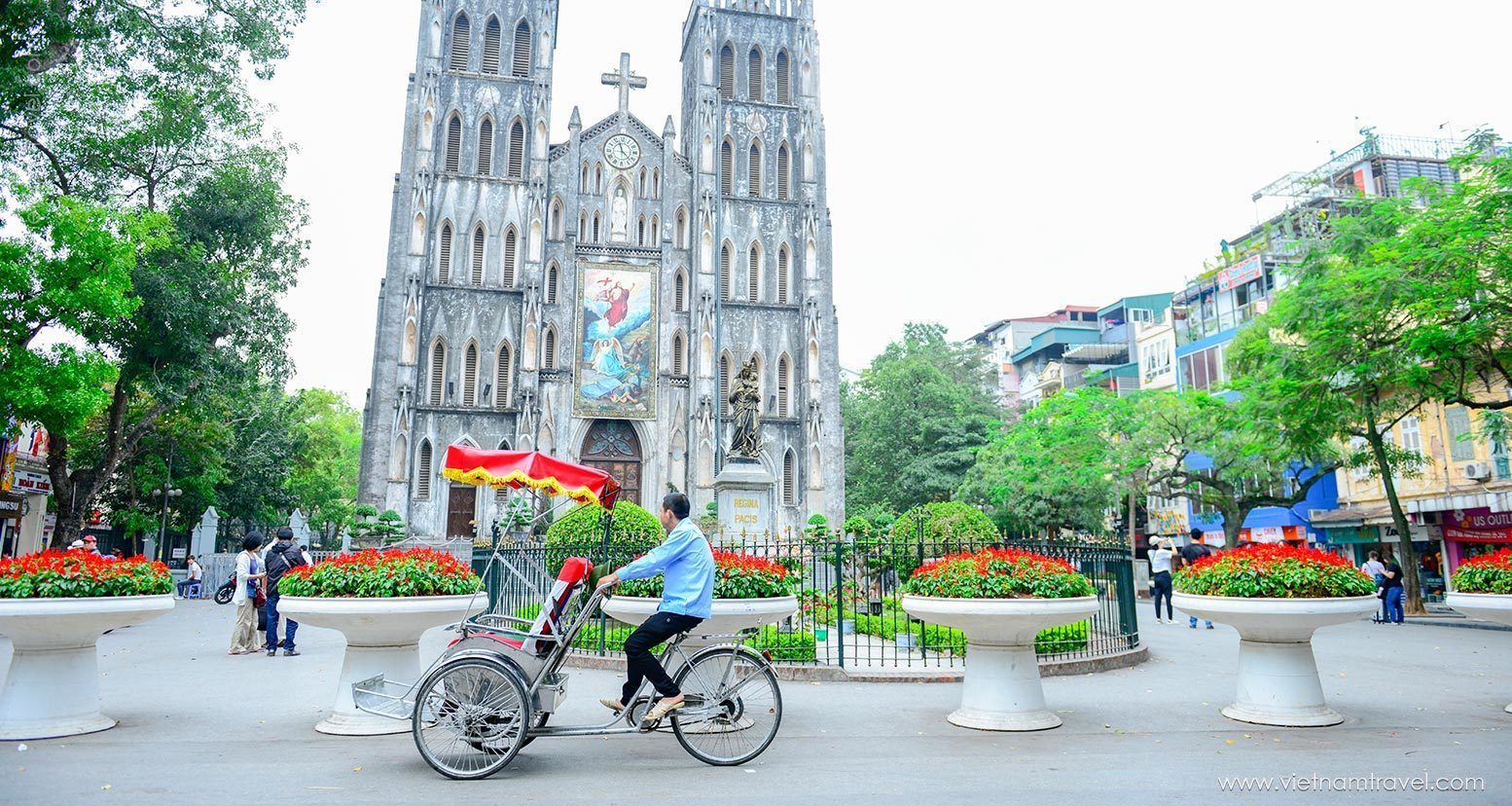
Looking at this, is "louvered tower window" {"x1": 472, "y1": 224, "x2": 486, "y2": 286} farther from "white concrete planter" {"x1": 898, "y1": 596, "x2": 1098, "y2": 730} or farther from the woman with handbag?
"white concrete planter" {"x1": 898, "y1": 596, "x2": 1098, "y2": 730}

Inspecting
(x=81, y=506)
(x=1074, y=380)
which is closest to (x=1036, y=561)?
(x=81, y=506)

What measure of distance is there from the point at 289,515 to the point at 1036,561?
39354 millimetres

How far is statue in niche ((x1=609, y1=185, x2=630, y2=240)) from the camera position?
36.7m

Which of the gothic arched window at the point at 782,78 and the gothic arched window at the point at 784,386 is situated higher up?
the gothic arched window at the point at 782,78

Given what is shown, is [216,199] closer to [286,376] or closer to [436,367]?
[286,376]

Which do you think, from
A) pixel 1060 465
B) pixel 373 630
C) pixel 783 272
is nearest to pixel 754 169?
pixel 783 272

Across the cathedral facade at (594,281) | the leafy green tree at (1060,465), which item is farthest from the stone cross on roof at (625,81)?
the leafy green tree at (1060,465)

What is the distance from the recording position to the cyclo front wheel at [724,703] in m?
5.76

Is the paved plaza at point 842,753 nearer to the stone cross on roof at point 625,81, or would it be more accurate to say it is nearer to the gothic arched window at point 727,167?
the gothic arched window at point 727,167

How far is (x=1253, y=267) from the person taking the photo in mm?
34406

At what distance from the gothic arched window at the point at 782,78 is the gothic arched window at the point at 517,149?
10228 millimetres

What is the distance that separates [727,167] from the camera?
3759 cm

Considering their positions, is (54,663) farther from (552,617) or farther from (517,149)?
(517,149)

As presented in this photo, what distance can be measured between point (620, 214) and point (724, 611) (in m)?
31.6
